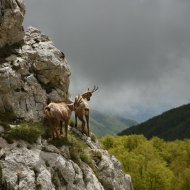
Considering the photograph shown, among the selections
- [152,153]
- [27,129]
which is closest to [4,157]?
[27,129]

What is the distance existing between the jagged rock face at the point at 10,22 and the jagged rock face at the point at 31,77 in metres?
0.71

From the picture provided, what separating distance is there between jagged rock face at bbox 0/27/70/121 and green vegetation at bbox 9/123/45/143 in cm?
245

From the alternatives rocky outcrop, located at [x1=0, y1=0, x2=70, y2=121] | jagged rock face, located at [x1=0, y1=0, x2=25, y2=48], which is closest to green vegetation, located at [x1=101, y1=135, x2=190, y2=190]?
rocky outcrop, located at [x1=0, y1=0, x2=70, y2=121]

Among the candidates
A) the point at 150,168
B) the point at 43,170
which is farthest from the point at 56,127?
the point at 150,168

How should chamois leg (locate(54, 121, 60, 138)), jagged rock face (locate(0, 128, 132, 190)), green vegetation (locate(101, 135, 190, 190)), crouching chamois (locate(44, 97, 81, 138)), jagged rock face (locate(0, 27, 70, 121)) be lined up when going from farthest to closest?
1. green vegetation (locate(101, 135, 190, 190))
2. jagged rock face (locate(0, 27, 70, 121))
3. chamois leg (locate(54, 121, 60, 138))
4. crouching chamois (locate(44, 97, 81, 138))
5. jagged rock face (locate(0, 128, 132, 190))

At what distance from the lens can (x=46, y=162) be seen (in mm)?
30922

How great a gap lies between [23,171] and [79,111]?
1227 cm

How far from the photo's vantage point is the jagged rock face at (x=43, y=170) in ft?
92.1

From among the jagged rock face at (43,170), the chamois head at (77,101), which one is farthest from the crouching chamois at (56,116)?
the chamois head at (77,101)

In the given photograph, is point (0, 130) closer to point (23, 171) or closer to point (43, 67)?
point (23, 171)

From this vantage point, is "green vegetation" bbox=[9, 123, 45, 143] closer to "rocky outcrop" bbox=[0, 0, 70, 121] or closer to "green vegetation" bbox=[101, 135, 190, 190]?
"rocky outcrop" bbox=[0, 0, 70, 121]

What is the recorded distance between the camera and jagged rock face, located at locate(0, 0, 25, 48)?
125 feet

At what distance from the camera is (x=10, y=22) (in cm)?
3856

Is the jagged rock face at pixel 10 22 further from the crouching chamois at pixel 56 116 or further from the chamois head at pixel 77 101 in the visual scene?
the crouching chamois at pixel 56 116
